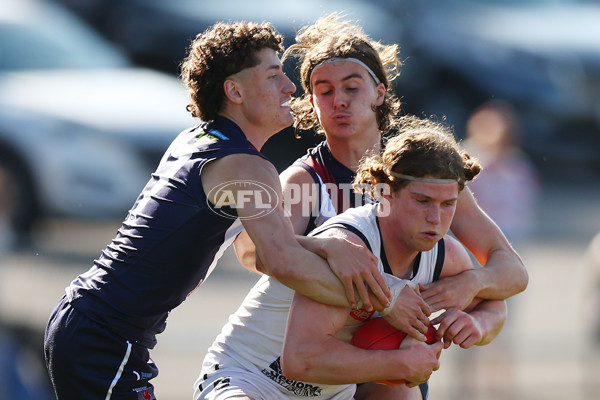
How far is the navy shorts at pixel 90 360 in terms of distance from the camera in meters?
4.02

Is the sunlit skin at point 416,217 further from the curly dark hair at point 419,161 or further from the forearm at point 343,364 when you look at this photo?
the forearm at point 343,364

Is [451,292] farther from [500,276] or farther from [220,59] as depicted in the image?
[220,59]

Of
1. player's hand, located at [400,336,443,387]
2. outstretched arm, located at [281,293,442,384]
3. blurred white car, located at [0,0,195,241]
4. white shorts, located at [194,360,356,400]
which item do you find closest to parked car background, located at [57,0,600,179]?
blurred white car, located at [0,0,195,241]

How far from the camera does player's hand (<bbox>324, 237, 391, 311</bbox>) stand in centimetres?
367

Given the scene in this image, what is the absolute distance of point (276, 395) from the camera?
3.98 m

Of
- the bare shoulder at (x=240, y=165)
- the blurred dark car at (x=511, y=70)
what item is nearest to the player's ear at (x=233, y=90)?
the bare shoulder at (x=240, y=165)

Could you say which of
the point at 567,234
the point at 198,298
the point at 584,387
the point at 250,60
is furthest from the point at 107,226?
the point at 250,60

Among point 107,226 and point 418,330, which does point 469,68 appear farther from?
point 418,330

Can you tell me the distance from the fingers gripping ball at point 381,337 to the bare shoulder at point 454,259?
0.33 meters

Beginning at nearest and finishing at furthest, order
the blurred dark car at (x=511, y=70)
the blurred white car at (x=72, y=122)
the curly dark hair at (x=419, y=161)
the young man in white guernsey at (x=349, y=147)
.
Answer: the curly dark hair at (x=419, y=161) → the young man in white guernsey at (x=349, y=147) → the blurred white car at (x=72, y=122) → the blurred dark car at (x=511, y=70)

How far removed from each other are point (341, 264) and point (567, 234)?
35.6 ft

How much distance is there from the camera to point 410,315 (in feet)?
12.4

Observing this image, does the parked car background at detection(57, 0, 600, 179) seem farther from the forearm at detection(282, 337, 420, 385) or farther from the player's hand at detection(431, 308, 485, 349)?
the forearm at detection(282, 337, 420, 385)

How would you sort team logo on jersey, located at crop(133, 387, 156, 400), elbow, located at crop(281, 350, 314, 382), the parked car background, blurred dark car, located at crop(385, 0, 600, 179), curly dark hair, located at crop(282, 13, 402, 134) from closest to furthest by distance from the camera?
elbow, located at crop(281, 350, 314, 382) → team logo on jersey, located at crop(133, 387, 156, 400) → curly dark hair, located at crop(282, 13, 402, 134) → the parked car background → blurred dark car, located at crop(385, 0, 600, 179)
